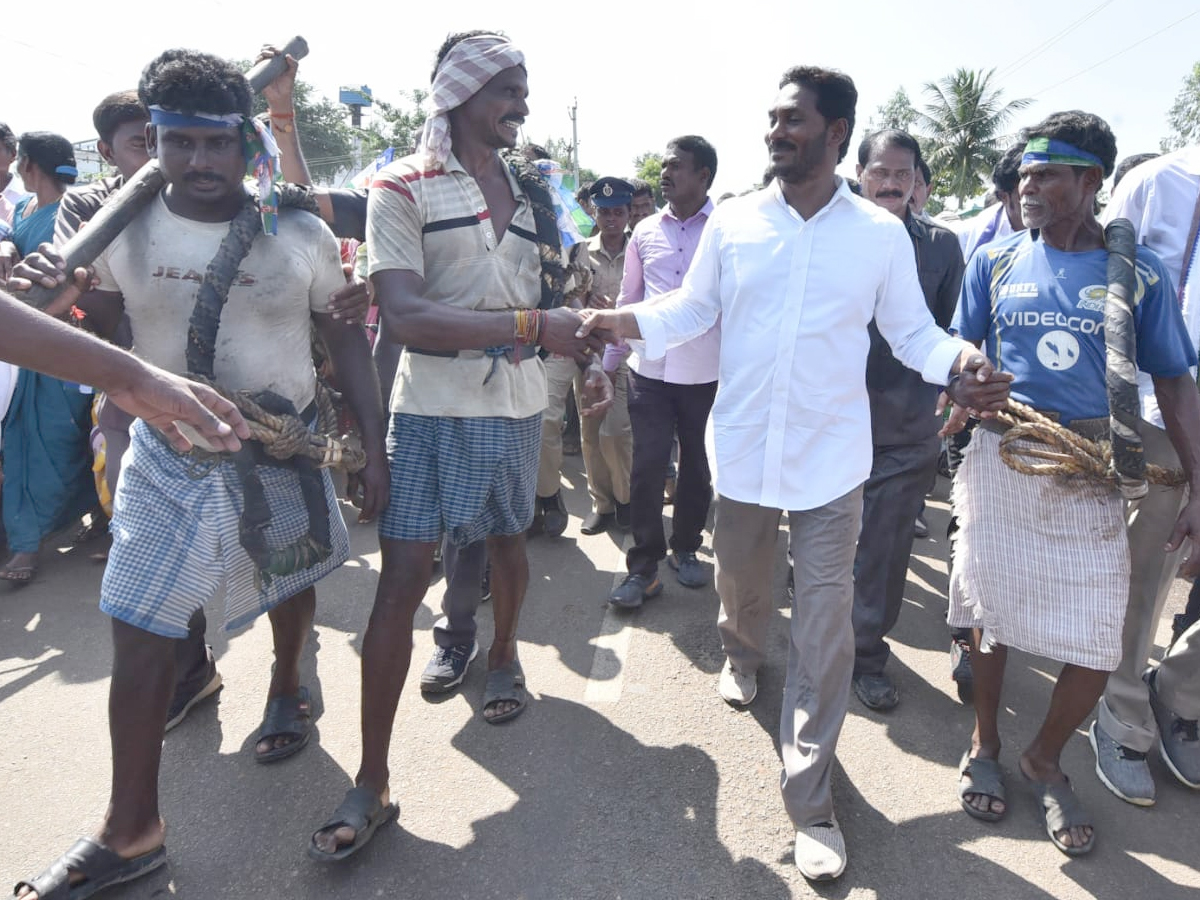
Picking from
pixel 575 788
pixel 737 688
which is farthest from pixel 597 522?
pixel 575 788

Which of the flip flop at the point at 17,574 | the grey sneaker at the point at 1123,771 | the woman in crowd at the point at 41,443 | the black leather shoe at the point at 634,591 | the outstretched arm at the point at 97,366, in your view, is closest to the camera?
the outstretched arm at the point at 97,366

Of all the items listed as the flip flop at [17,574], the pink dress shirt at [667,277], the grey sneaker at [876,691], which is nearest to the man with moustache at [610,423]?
the pink dress shirt at [667,277]

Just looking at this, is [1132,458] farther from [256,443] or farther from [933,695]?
[256,443]

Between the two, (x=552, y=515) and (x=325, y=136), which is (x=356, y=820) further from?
(x=325, y=136)

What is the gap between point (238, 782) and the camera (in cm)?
259

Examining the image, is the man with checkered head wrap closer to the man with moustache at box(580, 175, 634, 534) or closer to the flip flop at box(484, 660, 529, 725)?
the flip flop at box(484, 660, 529, 725)

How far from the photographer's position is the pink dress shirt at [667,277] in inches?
153

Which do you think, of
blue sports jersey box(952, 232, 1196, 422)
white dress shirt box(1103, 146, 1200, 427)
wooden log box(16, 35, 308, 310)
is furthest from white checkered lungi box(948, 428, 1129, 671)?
wooden log box(16, 35, 308, 310)


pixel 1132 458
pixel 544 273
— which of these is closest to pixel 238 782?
pixel 544 273

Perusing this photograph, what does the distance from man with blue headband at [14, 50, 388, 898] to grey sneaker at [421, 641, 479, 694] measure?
0.82m

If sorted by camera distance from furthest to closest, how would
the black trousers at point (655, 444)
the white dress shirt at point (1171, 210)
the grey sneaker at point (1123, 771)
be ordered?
the black trousers at point (655, 444) < the white dress shirt at point (1171, 210) < the grey sneaker at point (1123, 771)

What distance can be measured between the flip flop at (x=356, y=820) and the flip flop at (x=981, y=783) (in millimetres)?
1818

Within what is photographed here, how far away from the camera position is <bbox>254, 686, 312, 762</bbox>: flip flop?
8.82ft

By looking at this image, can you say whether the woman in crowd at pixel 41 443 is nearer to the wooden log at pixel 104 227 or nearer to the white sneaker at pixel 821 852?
the wooden log at pixel 104 227
